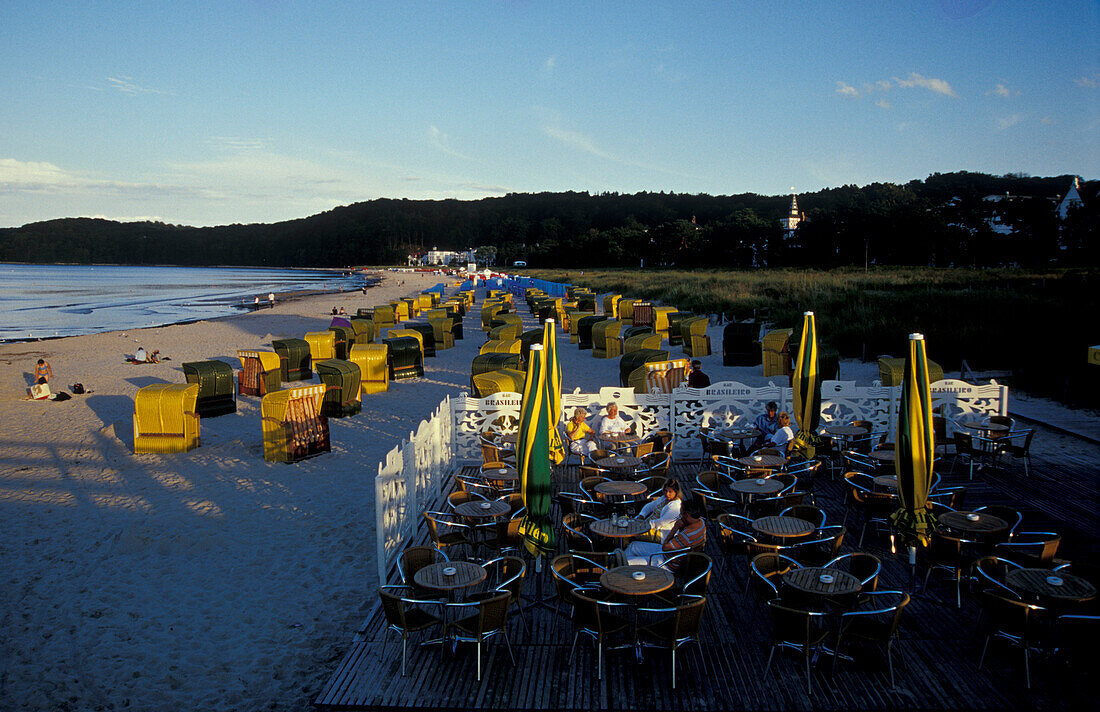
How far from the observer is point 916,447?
21.4ft

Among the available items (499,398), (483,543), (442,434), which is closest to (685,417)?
(499,398)

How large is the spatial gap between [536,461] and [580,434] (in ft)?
12.1

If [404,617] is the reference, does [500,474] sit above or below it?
above

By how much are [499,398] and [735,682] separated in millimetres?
6504

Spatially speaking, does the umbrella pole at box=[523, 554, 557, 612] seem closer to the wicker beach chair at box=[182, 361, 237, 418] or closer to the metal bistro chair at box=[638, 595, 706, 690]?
the metal bistro chair at box=[638, 595, 706, 690]

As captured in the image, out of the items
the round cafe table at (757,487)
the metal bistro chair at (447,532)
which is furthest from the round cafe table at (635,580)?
the round cafe table at (757,487)

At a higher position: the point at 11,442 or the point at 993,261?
the point at 993,261

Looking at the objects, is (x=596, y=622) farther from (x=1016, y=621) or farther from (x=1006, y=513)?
(x=1006, y=513)

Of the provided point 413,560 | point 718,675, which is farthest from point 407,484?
point 718,675

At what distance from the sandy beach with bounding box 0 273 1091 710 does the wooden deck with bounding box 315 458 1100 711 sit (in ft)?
2.30

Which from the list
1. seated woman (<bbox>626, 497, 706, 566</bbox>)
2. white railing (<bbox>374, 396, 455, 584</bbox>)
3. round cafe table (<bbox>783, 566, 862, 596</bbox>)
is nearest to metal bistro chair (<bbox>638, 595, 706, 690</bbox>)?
round cafe table (<bbox>783, 566, 862, 596</bbox>)

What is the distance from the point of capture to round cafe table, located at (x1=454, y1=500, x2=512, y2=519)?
7568 millimetres

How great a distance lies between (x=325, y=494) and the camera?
10273 mm

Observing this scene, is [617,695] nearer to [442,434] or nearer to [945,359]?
[442,434]
